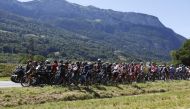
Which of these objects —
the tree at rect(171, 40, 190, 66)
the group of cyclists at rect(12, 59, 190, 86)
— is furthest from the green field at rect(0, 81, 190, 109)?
the tree at rect(171, 40, 190, 66)

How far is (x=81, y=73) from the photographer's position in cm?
3603

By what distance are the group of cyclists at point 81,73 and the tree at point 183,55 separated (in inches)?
1881

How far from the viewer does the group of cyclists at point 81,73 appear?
33.5 m

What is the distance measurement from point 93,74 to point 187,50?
62.9 metres

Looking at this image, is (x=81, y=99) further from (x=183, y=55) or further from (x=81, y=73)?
(x=183, y=55)

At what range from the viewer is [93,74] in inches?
1455

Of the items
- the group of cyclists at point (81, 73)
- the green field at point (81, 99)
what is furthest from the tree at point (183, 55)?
the green field at point (81, 99)

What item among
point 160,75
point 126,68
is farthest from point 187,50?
point 126,68

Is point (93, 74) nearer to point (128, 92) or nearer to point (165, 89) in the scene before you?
point (128, 92)

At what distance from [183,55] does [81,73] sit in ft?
206

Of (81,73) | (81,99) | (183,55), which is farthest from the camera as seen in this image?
(183,55)

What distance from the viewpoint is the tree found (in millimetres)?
93062

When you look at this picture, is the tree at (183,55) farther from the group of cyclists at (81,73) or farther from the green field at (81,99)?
the green field at (81,99)

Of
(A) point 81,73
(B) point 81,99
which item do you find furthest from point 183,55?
(B) point 81,99
